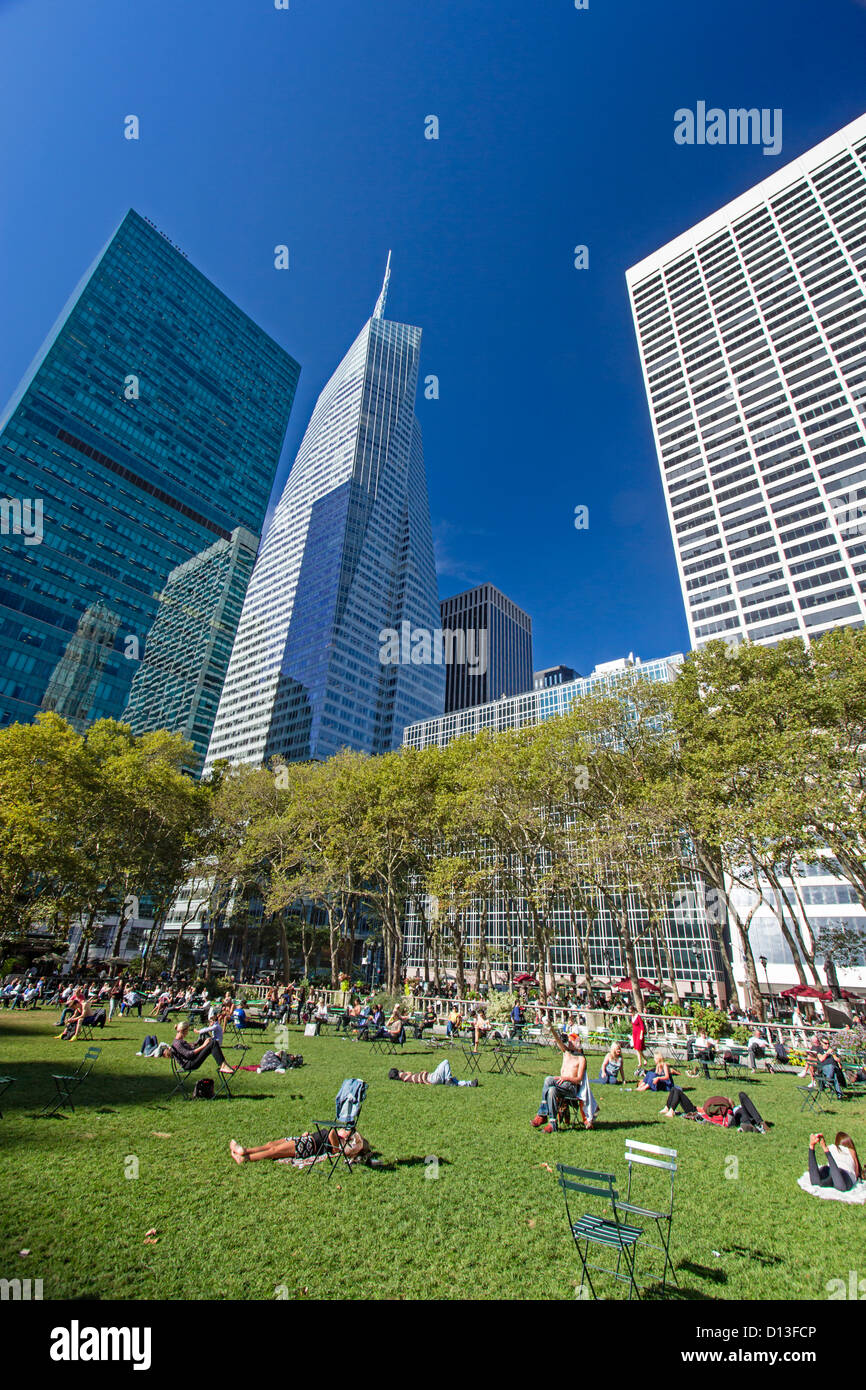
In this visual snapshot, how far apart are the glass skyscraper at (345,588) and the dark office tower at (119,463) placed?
56.0ft

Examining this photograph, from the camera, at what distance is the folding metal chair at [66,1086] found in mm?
9414

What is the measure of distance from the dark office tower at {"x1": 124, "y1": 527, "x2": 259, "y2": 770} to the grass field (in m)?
124

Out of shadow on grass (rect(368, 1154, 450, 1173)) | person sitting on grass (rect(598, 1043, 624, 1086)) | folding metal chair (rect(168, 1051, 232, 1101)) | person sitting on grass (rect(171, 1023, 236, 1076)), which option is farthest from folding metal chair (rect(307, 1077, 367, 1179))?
person sitting on grass (rect(598, 1043, 624, 1086))

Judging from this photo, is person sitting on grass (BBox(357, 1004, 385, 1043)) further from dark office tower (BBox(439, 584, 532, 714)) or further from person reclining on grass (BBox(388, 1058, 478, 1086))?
dark office tower (BBox(439, 584, 532, 714))

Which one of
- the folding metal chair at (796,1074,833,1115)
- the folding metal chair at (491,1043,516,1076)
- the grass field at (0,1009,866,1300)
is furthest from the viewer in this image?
the folding metal chair at (491,1043,516,1076)

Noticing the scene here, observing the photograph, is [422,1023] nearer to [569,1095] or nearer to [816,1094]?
[816,1094]

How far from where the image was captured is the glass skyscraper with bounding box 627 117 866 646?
6725cm

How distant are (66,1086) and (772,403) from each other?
95788mm

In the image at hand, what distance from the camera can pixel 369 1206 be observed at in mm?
6414

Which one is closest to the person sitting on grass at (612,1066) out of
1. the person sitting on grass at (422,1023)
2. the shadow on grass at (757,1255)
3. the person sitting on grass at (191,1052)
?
the person sitting on grass at (422,1023)

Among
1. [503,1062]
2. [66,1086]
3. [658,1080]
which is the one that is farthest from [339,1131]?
[503,1062]

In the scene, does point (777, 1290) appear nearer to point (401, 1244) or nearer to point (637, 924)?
point (401, 1244)

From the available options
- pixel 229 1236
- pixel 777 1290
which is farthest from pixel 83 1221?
pixel 777 1290

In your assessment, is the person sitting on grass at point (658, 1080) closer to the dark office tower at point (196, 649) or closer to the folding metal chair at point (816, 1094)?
the folding metal chair at point (816, 1094)
